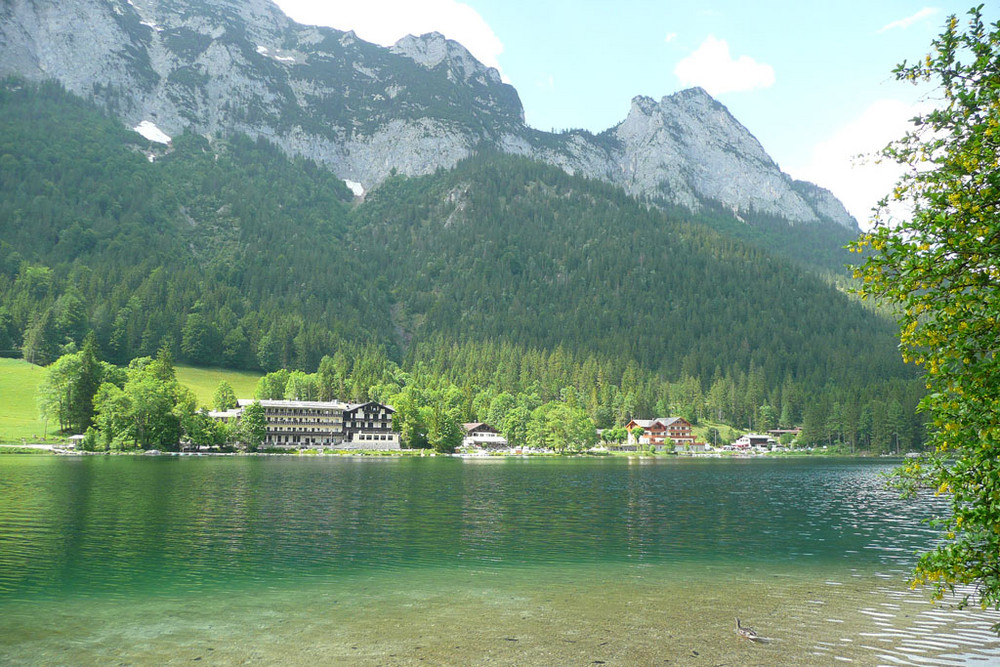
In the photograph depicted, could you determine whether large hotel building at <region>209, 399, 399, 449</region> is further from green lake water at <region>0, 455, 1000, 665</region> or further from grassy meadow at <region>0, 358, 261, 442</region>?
green lake water at <region>0, 455, 1000, 665</region>

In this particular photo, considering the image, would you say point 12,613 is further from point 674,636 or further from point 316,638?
point 674,636

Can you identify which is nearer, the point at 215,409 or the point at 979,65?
the point at 979,65

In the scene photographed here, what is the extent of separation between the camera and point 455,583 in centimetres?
2916

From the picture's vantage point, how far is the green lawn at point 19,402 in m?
131

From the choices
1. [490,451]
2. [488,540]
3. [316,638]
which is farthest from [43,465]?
[490,451]

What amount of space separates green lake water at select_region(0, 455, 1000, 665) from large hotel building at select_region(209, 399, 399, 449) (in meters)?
126

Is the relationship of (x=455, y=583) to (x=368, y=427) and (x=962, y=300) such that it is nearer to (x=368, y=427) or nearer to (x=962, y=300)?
(x=962, y=300)

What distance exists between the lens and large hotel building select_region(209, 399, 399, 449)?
18700 cm

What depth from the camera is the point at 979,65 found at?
492 inches

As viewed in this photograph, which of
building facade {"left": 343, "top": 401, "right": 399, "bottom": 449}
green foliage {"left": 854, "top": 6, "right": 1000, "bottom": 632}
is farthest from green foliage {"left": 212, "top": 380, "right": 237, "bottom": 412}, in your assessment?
green foliage {"left": 854, "top": 6, "right": 1000, "bottom": 632}

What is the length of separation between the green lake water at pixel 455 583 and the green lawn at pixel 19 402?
8650cm

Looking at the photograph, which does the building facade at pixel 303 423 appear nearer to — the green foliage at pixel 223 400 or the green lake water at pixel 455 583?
the green foliage at pixel 223 400

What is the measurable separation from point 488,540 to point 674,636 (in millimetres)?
21502

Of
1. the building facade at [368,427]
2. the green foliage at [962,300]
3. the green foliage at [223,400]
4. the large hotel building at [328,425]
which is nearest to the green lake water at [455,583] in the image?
the green foliage at [962,300]
